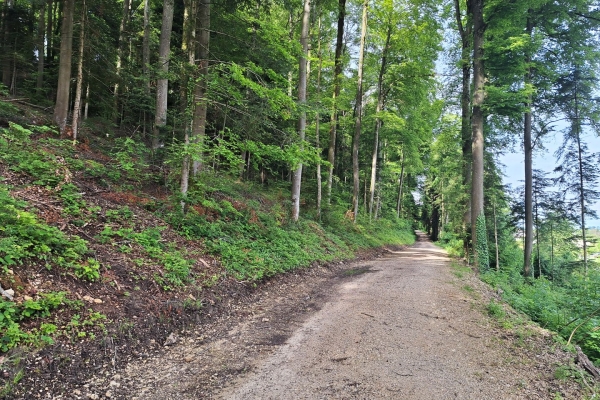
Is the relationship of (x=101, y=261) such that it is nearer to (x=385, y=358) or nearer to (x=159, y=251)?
(x=159, y=251)

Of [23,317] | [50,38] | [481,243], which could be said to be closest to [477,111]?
[481,243]

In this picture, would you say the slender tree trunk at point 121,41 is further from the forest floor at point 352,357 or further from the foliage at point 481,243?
the foliage at point 481,243

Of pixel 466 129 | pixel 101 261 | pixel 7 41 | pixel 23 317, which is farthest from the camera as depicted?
pixel 466 129

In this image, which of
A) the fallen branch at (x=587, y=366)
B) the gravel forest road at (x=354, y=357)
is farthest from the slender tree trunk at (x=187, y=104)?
the fallen branch at (x=587, y=366)

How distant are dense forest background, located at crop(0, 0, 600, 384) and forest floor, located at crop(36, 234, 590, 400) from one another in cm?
123

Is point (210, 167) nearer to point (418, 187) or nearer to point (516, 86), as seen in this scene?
point (516, 86)

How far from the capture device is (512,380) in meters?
3.35

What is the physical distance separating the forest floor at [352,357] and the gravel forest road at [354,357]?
13 mm

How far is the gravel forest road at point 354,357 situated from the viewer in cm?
314

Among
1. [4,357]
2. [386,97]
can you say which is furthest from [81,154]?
[386,97]

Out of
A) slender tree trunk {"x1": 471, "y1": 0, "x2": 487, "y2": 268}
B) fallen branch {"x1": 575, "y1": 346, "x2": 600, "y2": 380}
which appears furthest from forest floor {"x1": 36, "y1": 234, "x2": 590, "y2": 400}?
slender tree trunk {"x1": 471, "y1": 0, "x2": 487, "y2": 268}

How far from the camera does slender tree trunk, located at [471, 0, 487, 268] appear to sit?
468 inches

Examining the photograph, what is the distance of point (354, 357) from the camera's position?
3.82m

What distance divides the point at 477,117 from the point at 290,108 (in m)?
7.91
